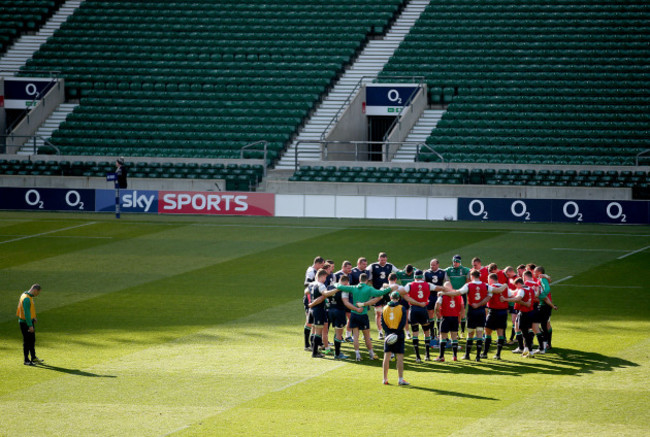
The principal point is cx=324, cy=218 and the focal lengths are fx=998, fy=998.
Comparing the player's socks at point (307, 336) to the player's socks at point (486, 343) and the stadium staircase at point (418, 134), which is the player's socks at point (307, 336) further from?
the stadium staircase at point (418, 134)

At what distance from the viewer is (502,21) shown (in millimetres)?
54438

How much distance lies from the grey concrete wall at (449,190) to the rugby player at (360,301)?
22.3 meters

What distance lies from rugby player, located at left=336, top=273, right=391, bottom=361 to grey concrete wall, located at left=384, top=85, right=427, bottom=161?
85.6 ft

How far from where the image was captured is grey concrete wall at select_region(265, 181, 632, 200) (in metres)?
42.3

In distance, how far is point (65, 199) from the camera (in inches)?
1802

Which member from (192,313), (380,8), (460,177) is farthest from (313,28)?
(192,313)

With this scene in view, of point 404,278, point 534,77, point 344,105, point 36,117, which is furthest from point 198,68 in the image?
point 404,278

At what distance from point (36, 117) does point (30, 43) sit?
331 inches

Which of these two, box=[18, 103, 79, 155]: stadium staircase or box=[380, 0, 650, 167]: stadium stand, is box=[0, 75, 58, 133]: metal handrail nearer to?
box=[18, 103, 79, 155]: stadium staircase

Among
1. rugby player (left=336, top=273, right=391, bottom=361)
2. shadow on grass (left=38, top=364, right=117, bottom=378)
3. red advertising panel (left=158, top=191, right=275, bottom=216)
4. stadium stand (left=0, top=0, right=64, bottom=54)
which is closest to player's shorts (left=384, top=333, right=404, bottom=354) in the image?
rugby player (left=336, top=273, right=391, bottom=361)

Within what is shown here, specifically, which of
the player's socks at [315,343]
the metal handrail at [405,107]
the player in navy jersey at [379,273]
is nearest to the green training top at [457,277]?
the player in navy jersey at [379,273]

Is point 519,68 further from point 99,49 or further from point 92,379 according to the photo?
point 92,379

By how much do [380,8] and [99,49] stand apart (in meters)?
16.6

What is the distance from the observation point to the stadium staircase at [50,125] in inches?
2051
